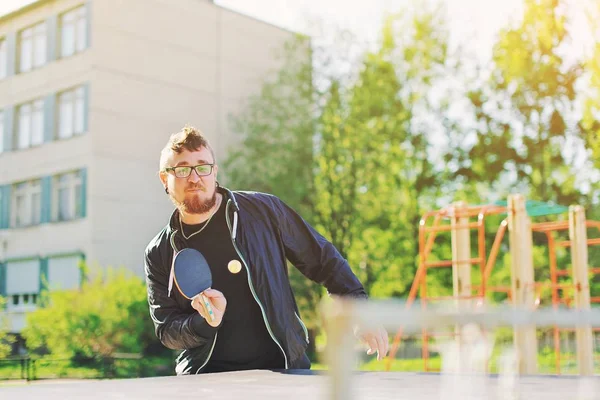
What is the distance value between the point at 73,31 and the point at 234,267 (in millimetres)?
27680

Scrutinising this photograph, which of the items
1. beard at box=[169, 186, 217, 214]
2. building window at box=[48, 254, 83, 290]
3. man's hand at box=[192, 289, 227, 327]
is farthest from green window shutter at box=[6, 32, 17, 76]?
man's hand at box=[192, 289, 227, 327]

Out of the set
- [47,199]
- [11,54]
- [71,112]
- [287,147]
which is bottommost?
[47,199]

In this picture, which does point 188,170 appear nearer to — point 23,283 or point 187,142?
Answer: point 187,142

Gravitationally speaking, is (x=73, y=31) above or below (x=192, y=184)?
above

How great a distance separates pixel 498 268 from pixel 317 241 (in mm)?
28695

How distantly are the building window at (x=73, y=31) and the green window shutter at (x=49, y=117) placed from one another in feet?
5.13

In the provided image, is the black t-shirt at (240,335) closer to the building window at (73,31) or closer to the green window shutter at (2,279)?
the building window at (73,31)

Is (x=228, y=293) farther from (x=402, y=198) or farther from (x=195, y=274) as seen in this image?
(x=402, y=198)

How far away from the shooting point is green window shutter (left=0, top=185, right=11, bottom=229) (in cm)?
3142

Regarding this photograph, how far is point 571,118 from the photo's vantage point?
28.1 meters

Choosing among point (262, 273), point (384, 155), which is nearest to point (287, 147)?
point (384, 155)

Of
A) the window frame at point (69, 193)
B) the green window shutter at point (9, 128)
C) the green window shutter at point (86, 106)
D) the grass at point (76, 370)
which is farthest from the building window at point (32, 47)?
the grass at point (76, 370)

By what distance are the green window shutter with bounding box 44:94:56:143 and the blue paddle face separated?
90.4 ft

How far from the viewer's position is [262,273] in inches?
150
